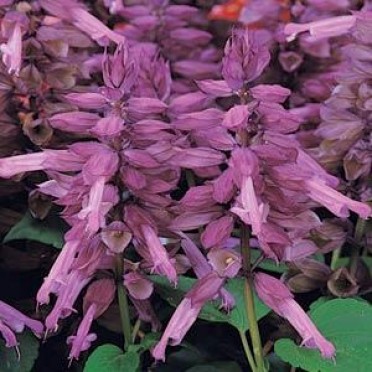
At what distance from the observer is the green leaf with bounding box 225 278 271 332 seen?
946 mm

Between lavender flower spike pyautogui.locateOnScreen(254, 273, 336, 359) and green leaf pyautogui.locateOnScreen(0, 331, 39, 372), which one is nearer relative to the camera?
lavender flower spike pyautogui.locateOnScreen(254, 273, 336, 359)

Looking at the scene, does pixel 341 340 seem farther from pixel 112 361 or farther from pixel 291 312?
pixel 112 361

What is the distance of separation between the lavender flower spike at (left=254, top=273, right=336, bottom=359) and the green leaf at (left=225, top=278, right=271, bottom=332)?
86mm

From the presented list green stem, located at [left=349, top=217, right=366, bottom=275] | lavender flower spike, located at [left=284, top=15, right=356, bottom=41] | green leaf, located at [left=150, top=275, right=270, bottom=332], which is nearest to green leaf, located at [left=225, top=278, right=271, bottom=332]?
green leaf, located at [left=150, top=275, right=270, bottom=332]

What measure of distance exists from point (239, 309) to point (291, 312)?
116mm

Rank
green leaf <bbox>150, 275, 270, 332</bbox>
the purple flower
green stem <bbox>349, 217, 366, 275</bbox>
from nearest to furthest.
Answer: the purple flower < green leaf <bbox>150, 275, 270, 332</bbox> < green stem <bbox>349, 217, 366, 275</bbox>

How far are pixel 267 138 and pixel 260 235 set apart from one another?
82mm

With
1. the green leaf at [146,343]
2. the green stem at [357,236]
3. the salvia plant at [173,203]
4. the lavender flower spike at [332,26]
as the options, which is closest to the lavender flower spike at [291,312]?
the salvia plant at [173,203]

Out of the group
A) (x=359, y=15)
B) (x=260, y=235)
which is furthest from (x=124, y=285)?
(x=359, y=15)

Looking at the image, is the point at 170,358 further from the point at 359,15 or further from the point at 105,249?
the point at 359,15

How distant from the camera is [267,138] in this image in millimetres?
850

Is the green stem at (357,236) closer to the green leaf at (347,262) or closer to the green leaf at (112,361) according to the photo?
the green leaf at (347,262)

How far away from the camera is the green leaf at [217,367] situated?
962mm

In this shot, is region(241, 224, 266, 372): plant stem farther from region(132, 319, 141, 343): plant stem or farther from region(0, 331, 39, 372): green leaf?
region(0, 331, 39, 372): green leaf
